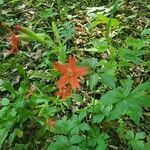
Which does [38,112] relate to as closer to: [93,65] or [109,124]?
[109,124]

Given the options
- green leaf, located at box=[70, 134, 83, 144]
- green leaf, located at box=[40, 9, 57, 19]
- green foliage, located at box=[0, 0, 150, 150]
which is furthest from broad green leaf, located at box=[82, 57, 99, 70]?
green leaf, located at box=[40, 9, 57, 19]

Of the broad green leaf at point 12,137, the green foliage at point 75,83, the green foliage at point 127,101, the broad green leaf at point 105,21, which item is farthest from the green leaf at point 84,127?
the broad green leaf at point 105,21

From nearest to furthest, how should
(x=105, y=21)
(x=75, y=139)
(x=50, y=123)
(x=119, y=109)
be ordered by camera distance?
(x=119, y=109), (x=75, y=139), (x=50, y=123), (x=105, y=21)

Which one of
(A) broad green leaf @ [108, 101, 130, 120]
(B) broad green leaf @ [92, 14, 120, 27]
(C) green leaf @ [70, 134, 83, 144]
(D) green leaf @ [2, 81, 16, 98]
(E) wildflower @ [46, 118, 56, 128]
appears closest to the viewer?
(A) broad green leaf @ [108, 101, 130, 120]

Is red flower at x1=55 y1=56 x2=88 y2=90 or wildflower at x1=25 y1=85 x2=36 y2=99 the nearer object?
red flower at x1=55 y1=56 x2=88 y2=90

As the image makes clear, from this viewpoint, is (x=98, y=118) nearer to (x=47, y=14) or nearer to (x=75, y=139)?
(x=75, y=139)

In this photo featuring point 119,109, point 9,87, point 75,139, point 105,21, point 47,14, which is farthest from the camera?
point 47,14

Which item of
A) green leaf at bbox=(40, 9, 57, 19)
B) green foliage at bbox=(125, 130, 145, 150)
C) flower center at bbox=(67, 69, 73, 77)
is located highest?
flower center at bbox=(67, 69, 73, 77)

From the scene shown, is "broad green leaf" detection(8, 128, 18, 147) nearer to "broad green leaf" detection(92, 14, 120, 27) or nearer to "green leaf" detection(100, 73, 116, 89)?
"green leaf" detection(100, 73, 116, 89)

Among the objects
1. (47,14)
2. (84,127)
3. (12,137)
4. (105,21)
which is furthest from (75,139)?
(47,14)

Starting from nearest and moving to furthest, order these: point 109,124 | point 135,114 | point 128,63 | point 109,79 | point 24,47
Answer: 1. point 135,114
2. point 109,79
3. point 109,124
4. point 128,63
5. point 24,47

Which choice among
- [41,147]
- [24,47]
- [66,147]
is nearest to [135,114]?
[66,147]
